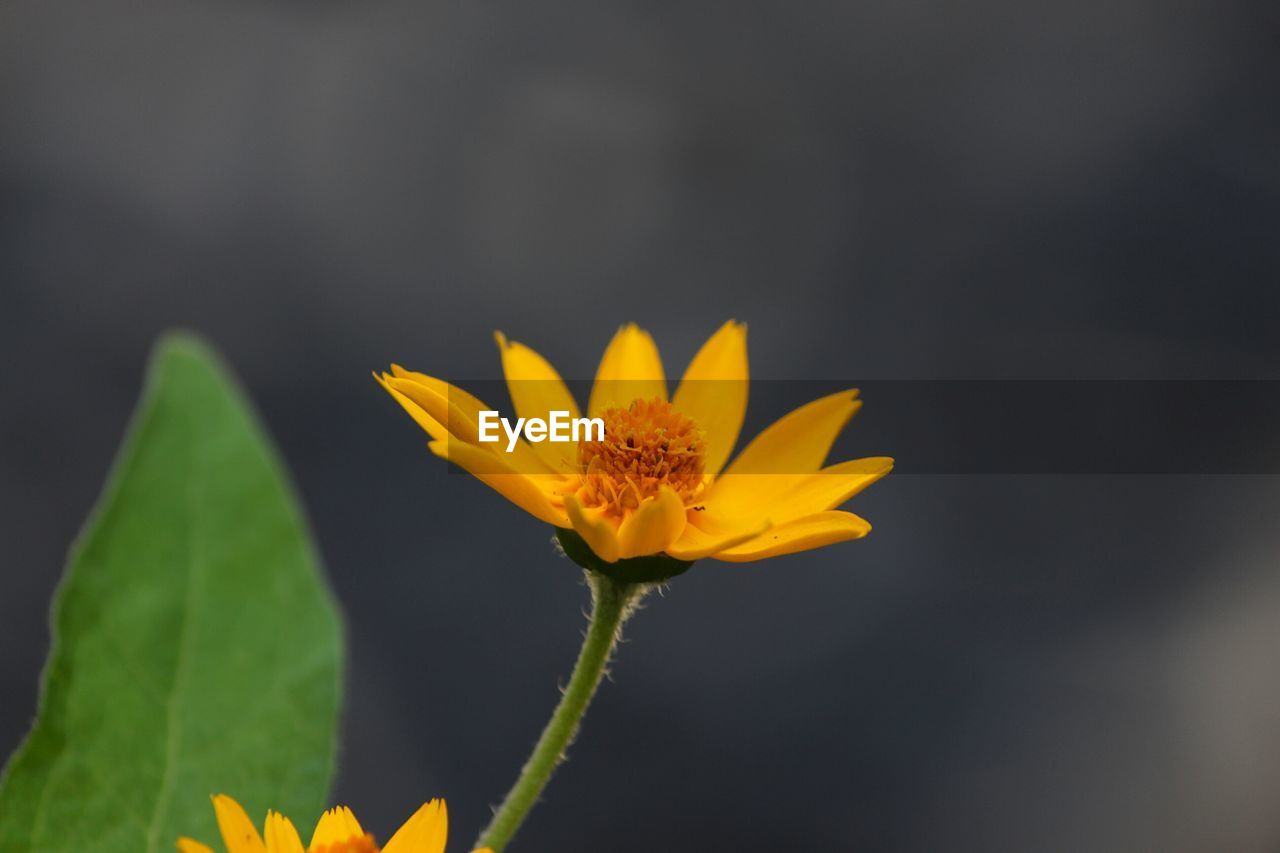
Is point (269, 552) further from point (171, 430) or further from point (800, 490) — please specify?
point (800, 490)

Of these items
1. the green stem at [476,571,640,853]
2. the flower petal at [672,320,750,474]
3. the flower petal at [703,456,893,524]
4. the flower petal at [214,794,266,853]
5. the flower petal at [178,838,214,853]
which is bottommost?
the flower petal at [178,838,214,853]

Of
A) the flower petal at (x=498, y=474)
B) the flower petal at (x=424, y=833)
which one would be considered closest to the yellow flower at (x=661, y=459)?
the flower petal at (x=498, y=474)

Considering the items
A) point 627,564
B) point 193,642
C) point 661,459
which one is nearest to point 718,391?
point 661,459

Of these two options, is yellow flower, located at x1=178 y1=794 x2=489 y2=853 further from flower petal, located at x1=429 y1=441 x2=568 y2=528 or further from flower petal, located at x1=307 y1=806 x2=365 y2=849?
flower petal, located at x1=429 y1=441 x2=568 y2=528

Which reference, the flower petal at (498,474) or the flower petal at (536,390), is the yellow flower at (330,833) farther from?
the flower petal at (536,390)

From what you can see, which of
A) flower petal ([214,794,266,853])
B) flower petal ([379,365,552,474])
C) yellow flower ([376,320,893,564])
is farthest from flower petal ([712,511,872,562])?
flower petal ([214,794,266,853])

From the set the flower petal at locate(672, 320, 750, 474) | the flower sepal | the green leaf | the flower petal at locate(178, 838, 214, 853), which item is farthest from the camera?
the flower petal at locate(672, 320, 750, 474)

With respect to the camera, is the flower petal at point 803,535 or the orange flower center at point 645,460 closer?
the flower petal at point 803,535

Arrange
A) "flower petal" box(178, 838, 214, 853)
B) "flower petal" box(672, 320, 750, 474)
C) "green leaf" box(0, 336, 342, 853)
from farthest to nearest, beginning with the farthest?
1. "flower petal" box(672, 320, 750, 474)
2. "green leaf" box(0, 336, 342, 853)
3. "flower petal" box(178, 838, 214, 853)
